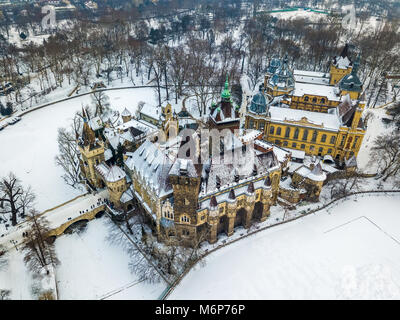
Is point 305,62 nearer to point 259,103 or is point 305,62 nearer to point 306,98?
point 306,98

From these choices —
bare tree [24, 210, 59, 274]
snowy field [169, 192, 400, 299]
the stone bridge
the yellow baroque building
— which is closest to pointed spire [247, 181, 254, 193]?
snowy field [169, 192, 400, 299]

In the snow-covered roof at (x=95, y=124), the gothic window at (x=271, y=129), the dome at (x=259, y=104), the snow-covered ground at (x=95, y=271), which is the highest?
the dome at (x=259, y=104)

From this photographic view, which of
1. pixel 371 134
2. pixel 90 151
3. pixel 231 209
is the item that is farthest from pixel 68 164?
pixel 371 134

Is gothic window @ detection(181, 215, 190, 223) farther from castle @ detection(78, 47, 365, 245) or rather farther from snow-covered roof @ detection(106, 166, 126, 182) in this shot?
snow-covered roof @ detection(106, 166, 126, 182)

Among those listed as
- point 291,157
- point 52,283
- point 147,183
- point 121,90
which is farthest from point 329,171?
point 121,90

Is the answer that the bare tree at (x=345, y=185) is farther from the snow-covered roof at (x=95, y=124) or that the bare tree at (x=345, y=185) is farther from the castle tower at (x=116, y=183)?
the snow-covered roof at (x=95, y=124)

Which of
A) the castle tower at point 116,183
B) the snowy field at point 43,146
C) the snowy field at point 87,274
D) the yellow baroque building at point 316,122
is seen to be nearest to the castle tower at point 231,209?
the snowy field at point 87,274

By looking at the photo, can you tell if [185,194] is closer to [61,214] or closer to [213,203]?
[213,203]
